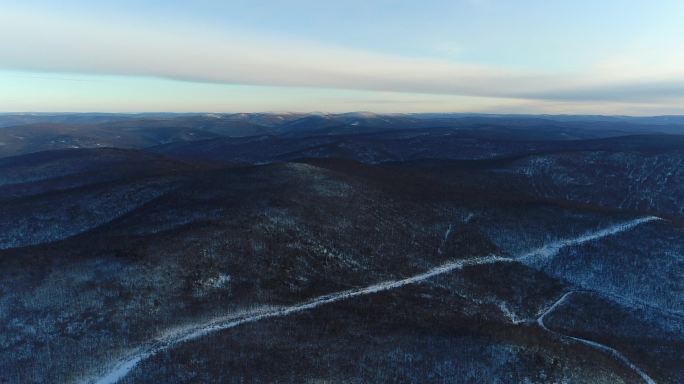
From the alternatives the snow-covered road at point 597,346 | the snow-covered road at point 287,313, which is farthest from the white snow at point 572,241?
the snow-covered road at point 597,346

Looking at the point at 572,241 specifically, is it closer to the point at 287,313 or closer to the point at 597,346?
the point at 597,346

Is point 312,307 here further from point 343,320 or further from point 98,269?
point 98,269

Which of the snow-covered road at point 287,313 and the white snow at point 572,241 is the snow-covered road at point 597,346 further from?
the white snow at point 572,241

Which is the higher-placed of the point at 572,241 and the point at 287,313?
the point at 572,241

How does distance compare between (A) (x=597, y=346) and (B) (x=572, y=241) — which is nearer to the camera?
(A) (x=597, y=346)

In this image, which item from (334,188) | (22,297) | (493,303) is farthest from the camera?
(334,188)

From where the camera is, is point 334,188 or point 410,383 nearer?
point 410,383

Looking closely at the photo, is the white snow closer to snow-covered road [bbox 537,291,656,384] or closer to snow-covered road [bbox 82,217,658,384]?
snow-covered road [bbox 82,217,658,384]

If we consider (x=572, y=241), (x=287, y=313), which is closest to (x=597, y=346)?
(x=572, y=241)

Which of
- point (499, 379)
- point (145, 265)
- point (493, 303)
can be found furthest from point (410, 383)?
point (145, 265)
